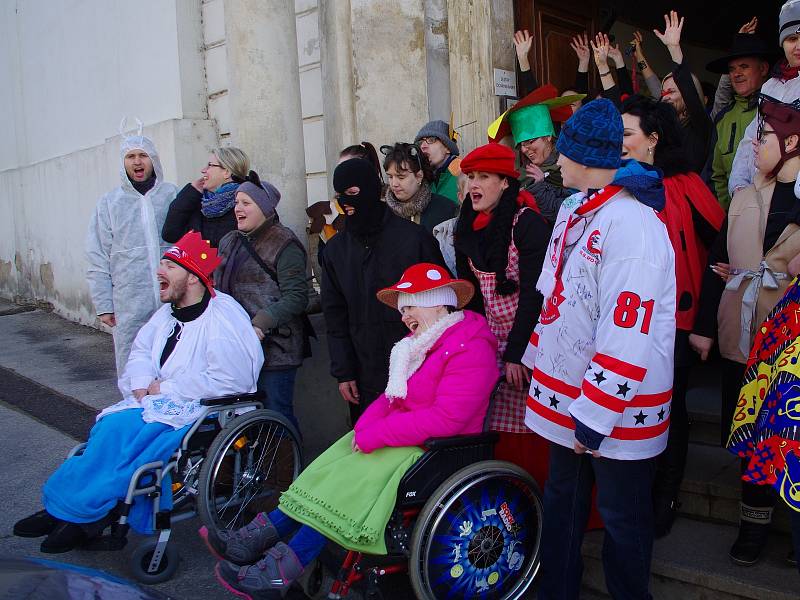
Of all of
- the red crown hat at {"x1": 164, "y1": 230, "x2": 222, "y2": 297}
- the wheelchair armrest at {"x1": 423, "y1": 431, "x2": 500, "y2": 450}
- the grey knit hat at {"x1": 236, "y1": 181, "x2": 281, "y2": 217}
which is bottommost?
A: the wheelchair armrest at {"x1": 423, "y1": 431, "x2": 500, "y2": 450}

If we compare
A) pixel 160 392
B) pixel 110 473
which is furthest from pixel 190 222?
pixel 110 473

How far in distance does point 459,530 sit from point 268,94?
3727 millimetres

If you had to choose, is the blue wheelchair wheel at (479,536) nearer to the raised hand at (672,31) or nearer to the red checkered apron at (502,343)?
the red checkered apron at (502,343)

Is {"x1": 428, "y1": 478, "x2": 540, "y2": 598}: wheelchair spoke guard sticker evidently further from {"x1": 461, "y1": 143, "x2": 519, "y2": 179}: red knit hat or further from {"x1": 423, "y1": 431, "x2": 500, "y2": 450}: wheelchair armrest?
{"x1": 461, "y1": 143, "x2": 519, "y2": 179}: red knit hat

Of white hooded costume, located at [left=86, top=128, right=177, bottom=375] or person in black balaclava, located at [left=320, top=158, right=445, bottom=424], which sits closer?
person in black balaclava, located at [left=320, top=158, right=445, bottom=424]

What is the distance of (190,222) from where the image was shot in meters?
4.93

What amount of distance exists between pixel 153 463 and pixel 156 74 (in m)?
5.54

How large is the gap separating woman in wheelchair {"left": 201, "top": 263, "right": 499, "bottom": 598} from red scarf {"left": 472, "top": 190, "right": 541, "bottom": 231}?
302 mm

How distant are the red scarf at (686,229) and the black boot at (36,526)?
2.95m

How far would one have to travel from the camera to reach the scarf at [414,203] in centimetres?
420

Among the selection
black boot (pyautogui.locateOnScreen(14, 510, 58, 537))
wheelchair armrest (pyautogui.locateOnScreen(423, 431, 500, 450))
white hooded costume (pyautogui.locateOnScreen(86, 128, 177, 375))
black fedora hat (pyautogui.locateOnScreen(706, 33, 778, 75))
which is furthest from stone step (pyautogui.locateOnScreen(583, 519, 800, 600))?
white hooded costume (pyautogui.locateOnScreen(86, 128, 177, 375))

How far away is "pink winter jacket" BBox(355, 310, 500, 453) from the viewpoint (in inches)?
117

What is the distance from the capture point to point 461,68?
19.0 ft

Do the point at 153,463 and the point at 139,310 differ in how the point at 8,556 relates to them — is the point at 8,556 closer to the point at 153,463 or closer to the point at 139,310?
the point at 153,463
